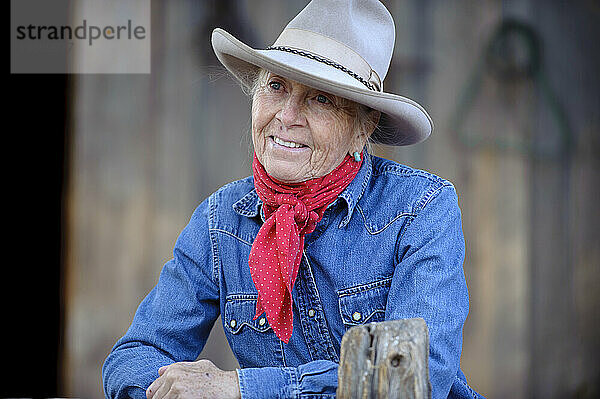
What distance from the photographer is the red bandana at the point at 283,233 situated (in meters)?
2.11

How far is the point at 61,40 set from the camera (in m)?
4.04

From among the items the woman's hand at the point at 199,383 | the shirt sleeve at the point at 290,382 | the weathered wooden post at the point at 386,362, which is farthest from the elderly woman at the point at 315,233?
the weathered wooden post at the point at 386,362

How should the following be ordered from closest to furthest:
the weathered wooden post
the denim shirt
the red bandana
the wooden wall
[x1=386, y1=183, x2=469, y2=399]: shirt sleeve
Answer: the weathered wooden post < [x1=386, y1=183, x2=469, y2=399]: shirt sleeve < the denim shirt < the red bandana < the wooden wall

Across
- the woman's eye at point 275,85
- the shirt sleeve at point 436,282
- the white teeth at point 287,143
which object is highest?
the woman's eye at point 275,85

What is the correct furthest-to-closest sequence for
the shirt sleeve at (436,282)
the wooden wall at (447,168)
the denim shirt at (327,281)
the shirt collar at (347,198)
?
the wooden wall at (447,168) < the shirt collar at (347,198) < the denim shirt at (327,281) < the shirt sleeve at (436,282)

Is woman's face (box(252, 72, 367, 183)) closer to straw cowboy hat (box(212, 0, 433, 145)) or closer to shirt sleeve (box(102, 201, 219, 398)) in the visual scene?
straw cowboy hat (box(212, 0, 433, 145))

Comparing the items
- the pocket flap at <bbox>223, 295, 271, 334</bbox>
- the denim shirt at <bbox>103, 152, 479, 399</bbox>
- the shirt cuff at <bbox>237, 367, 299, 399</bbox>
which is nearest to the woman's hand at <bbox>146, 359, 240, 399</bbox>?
the shirt cuff at <bbox>237, 367, 299, 399</bbox>

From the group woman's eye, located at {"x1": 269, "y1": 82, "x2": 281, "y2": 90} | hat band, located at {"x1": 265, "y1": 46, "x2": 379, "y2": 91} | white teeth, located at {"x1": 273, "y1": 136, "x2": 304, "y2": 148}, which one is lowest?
white teeth, located at {"x1": 273, "y1": 136, "x2": 304, "y2": 148}

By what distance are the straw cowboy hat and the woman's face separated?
84 mm

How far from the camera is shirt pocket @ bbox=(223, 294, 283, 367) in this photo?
2.28 meters

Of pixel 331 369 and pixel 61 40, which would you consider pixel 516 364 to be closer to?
pixel 331 369

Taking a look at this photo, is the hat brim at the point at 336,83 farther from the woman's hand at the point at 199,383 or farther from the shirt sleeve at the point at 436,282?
the woman's hand at the point at 199,383

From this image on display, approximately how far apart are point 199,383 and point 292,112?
790 mm

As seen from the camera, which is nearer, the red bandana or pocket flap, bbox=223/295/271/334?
the red bandana
